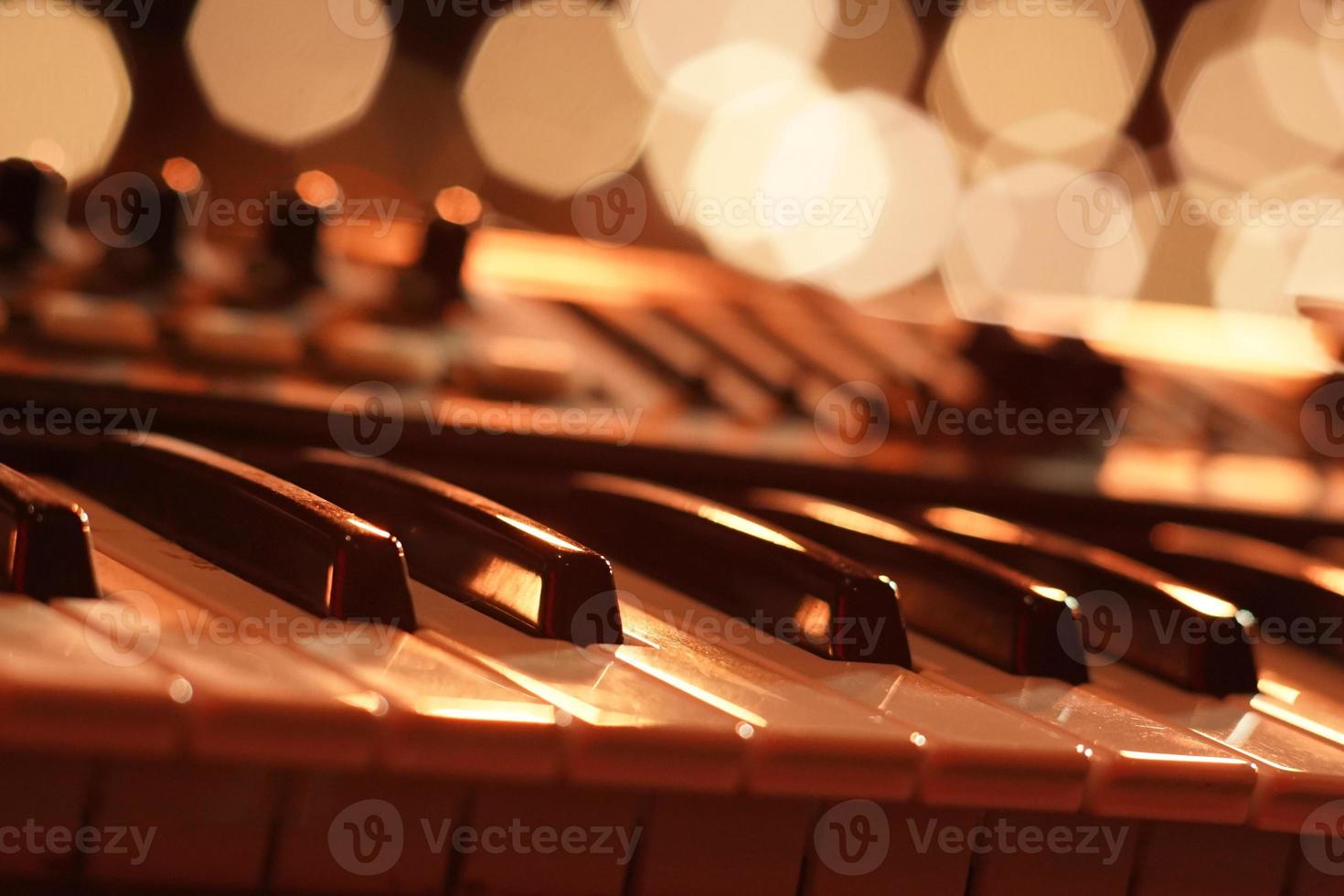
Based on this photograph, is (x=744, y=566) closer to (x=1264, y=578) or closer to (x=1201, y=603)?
(x=1201, y=603)

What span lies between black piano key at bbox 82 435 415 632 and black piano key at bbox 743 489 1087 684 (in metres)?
0.36

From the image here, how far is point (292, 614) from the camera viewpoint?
661mm

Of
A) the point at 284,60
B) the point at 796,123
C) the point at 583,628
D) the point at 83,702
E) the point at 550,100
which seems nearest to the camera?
the point at 83,702

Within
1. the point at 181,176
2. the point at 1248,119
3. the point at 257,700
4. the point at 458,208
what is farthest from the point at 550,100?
the point at 1248,119

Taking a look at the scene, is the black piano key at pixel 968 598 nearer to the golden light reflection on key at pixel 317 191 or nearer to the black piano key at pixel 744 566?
the black piano key at pixel 744 566

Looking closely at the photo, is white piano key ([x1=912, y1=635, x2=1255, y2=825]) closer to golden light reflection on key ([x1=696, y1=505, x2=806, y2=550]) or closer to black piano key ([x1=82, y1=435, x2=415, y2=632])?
golden light reflection on key ([x1=696, y1=505, x2=806, y2=550])

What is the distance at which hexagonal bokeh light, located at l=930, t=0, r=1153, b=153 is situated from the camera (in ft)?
6.53

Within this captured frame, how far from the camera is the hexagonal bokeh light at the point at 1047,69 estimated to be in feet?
6.53

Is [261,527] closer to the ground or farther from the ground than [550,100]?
closer to the ground

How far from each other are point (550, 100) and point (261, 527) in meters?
0.97

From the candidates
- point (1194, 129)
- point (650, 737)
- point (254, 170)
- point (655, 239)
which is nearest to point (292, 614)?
point (650, 737)

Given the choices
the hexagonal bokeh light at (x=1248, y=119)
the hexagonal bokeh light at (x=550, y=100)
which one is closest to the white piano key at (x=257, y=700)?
the hexagonal bokeh light at (x=550, y=100)

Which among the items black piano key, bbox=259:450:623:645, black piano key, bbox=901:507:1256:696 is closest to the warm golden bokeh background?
black piano key, bbox=901:507:1256:696

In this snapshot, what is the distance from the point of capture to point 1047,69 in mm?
2320
